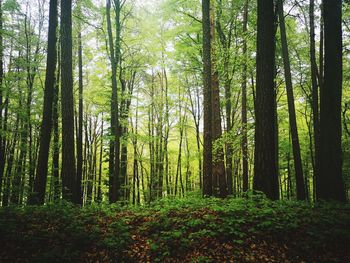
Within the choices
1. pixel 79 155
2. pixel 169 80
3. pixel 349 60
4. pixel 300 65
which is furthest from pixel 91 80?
pixel 349 60

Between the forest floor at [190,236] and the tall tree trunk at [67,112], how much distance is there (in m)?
1.75

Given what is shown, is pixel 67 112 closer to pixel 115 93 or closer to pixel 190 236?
pixel 115 93

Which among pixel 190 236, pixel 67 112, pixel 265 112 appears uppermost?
pixel 67 112

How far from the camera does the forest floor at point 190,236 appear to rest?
5.29 metres

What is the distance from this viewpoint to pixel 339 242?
18.1 feet

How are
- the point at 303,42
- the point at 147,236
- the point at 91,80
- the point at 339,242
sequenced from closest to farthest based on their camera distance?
the point at 339,242, the point at 147,236, the point at 303,42, the point at 91,80

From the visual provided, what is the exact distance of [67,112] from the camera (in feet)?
29.7

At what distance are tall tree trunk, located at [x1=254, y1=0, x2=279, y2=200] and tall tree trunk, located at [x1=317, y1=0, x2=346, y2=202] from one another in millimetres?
1601

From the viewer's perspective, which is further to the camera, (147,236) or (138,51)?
(138,51)

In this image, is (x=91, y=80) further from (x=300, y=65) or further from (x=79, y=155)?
(x=300, y=65)

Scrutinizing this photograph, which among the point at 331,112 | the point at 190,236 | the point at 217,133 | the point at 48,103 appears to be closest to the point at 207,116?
the point at 217,133

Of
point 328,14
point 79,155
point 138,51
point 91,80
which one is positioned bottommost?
point 79,155

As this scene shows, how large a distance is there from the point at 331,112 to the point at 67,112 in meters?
8.71

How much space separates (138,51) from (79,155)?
330 inches
